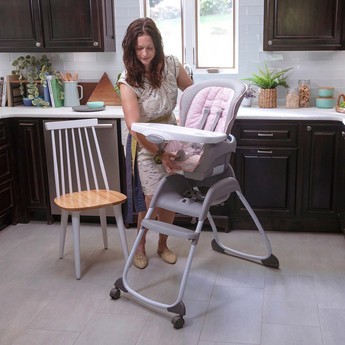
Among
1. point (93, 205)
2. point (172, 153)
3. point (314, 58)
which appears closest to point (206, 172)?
point (172, 153)

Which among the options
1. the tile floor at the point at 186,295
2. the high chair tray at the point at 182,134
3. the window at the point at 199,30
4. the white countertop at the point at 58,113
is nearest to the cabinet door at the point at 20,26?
the white countertop at the point at 58,113

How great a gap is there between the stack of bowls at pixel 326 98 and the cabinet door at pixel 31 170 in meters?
2.16

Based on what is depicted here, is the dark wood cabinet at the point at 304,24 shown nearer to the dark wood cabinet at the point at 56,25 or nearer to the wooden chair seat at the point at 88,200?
the dark wood cabinet at the point at 56,25

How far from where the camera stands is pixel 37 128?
394 centimetres

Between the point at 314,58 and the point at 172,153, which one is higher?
the point at 314,58

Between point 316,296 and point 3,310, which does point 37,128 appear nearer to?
point 3,310

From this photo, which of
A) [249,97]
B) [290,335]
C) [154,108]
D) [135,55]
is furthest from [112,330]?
[249,97]

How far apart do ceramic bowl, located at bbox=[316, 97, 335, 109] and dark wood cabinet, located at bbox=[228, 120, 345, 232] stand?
0.43 meters

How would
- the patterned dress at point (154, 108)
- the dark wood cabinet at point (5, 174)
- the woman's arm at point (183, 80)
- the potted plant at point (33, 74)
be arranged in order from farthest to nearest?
the potted plant at point (33, 74) < the dark wood cabinet at point (5, 174) < the woman's arm at point (183, 80) < the patterned dress at point (154, 108)

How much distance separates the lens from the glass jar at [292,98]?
3973mm

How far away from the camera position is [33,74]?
14.5 feet

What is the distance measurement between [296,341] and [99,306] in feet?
3.47

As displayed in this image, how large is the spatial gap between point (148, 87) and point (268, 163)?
3.90 ft

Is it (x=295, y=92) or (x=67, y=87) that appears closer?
(x=295, y=92)
